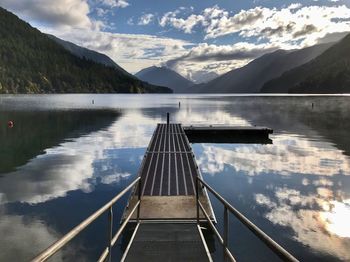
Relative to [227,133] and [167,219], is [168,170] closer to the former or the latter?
Answer: [167,219]

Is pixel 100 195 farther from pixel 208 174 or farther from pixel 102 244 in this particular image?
pixel 208 174

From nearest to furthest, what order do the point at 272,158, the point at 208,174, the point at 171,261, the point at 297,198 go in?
the point at 171,261, the point at 297,198, the point at 208,174, the point at 272,158

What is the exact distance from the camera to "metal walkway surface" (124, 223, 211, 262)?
29.9 feet

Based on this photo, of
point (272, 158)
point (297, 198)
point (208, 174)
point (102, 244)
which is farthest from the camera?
point (272, 158)

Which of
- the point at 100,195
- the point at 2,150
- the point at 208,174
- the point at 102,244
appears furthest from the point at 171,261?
the point at 2,150

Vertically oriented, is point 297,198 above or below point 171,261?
below

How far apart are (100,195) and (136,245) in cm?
1244

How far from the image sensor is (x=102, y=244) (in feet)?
48.0

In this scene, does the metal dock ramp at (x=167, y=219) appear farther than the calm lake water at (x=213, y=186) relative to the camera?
No

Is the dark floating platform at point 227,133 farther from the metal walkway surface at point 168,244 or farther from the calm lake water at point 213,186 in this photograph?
the metal walkway surface at point 168,244

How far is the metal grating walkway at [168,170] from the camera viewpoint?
17922 millimetres

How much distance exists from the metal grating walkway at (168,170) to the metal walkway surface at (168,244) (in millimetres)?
5605

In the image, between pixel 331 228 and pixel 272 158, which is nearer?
pixel 331 228

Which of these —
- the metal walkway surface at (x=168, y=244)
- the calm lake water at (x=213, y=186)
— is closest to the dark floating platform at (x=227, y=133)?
the calm lake water at (x=213, y=186)
